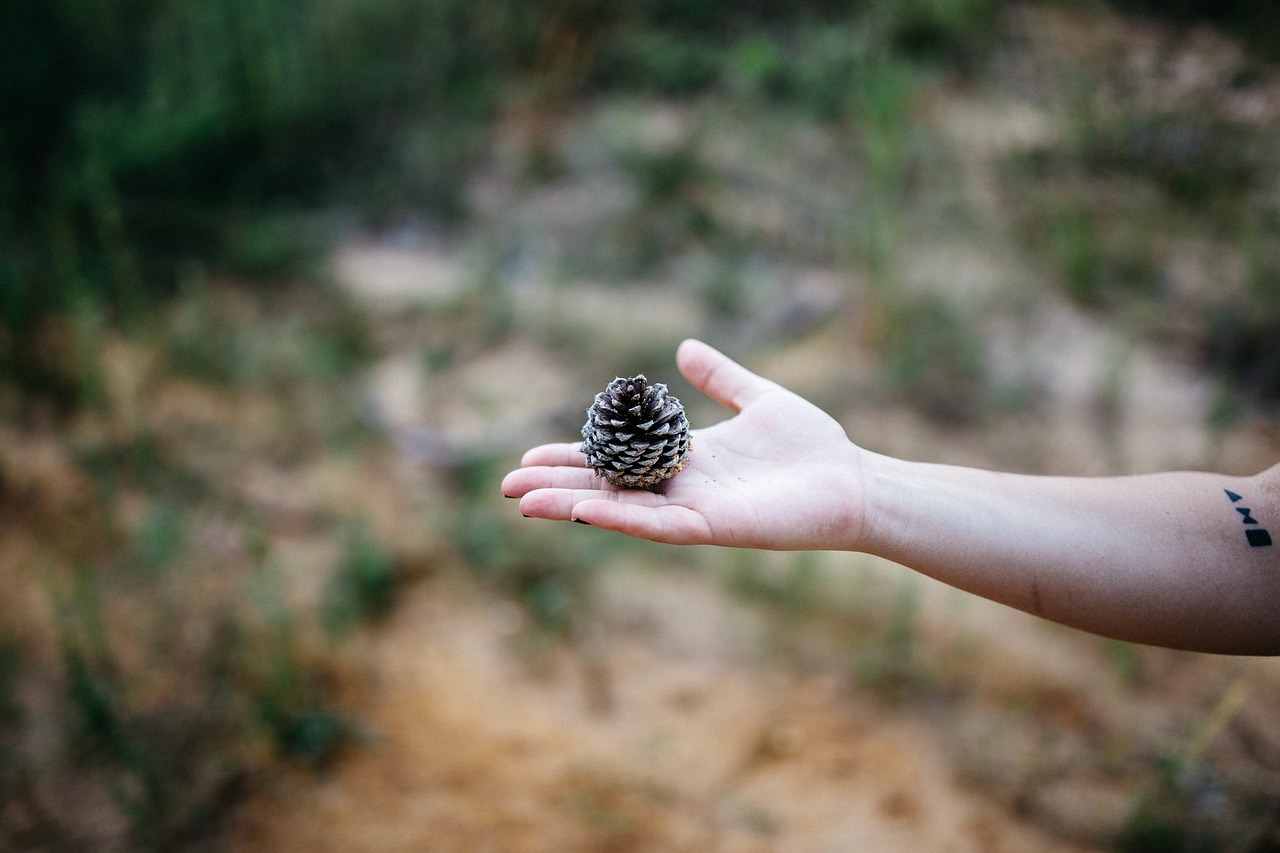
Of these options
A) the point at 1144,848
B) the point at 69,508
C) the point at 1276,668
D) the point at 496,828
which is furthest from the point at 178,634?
the point at 1276,668

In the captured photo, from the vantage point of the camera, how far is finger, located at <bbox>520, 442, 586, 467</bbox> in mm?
1890

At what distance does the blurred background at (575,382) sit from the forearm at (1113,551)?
98cm

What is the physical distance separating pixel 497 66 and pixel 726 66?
167 cm

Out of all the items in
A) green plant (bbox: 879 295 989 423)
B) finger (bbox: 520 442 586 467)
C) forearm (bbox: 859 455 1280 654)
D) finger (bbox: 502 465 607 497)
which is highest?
green plant (bbox: 879 295 989 423)

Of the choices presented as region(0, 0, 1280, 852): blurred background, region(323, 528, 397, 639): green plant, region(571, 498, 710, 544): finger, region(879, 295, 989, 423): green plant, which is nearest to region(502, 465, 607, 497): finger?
region(571, 498, 710, 544): finger

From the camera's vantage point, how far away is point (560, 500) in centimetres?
165

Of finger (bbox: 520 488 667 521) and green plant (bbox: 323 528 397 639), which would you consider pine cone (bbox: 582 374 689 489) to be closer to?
finger (bbox: 520 488 667 521)

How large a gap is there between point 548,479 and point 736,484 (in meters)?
0.43

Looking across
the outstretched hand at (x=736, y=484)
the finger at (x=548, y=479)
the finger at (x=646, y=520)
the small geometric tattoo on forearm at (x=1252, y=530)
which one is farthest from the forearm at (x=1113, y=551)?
the finger at (x=548, y=479)

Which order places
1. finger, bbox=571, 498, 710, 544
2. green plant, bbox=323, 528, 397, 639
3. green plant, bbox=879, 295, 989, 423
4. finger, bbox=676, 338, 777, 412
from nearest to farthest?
finger, bbox=571, 498, 710, 544 → finger, bbox=676, 338, 777, 412 → green plant, bbox=323, 528, 397, 639 → green plant, bbox=879, 295, 989, 423

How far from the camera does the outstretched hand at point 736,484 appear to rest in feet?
5.24

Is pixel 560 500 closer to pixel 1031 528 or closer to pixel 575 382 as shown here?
pixel 1031 528

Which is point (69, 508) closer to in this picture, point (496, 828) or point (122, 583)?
point (122, 583)

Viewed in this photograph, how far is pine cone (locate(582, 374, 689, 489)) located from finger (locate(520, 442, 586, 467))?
0.06 metres
